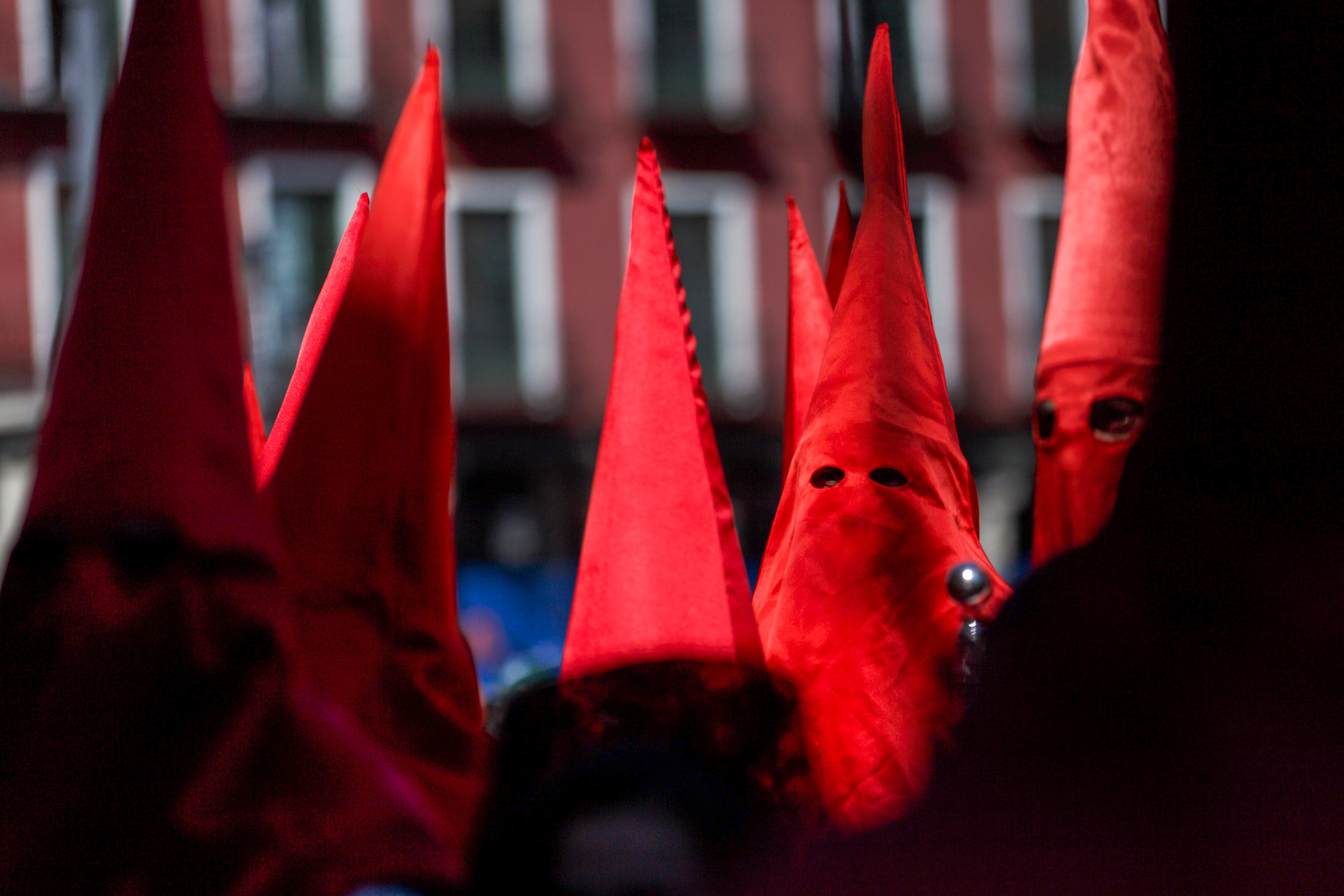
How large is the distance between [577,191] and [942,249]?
2.46 meters

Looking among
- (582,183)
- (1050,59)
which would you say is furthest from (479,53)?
(1050,59)

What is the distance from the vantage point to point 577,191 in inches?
331

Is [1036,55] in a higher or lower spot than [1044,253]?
higher

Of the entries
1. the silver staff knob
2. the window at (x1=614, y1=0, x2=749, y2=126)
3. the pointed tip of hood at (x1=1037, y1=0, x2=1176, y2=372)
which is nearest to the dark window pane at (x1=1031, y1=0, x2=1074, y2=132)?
the window at (x1=614, y1=0, x2=749, y2=126)

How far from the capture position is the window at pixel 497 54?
8.29m

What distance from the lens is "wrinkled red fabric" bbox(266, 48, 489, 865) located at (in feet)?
3.77

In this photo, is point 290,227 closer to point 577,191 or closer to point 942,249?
point 577,191

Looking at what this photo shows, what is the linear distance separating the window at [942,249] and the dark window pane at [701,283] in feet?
2.57

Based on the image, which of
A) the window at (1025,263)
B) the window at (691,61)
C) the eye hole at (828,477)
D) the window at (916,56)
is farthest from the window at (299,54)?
the eye hole at (828,477)

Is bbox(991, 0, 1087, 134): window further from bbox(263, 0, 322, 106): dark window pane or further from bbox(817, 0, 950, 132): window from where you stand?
bbox(263, 0, 322, 106): dark window pane

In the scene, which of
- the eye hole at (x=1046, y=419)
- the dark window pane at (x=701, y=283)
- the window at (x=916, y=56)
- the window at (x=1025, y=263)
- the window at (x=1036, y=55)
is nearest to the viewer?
the eye hole at (x=1046, y=419)

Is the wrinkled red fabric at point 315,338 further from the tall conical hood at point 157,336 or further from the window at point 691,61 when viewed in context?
the window at point 691,61

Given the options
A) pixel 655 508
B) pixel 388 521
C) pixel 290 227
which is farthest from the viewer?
pixel 290 227

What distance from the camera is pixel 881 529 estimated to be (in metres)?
1.28
